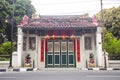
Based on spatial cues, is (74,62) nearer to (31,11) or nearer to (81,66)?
(81,66)

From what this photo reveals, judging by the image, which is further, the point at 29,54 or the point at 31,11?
the point at 31,11

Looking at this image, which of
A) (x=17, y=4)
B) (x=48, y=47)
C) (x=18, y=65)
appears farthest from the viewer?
(x=17, y=4)

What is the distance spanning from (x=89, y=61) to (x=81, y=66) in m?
1.07

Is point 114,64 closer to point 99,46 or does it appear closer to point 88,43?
point 99,46

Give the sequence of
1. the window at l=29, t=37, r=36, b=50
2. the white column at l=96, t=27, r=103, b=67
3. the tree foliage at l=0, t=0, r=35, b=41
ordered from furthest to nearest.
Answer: the tree foliage at l=0, t=0, r=35, b=41 < the window at l=29, t=37, r=36, b=50 < the white column at l=96, t=27, r=103, b=67

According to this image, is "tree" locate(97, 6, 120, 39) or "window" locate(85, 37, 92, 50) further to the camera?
Result: "tree" locate(97, 6, 120, 39)

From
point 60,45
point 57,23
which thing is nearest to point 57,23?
point 57,23

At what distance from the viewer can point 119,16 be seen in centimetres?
3262

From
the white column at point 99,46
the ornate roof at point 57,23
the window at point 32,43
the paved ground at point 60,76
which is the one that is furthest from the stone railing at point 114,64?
the window at point 32,43

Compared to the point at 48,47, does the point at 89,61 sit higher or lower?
lower

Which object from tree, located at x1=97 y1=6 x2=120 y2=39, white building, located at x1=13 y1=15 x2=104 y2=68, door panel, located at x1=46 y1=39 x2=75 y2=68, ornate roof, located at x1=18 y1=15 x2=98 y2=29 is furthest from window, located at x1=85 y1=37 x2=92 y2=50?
tree, located at x1=97 y1=6 x2=120 y2=39

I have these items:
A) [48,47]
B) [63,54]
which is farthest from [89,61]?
[48,47]

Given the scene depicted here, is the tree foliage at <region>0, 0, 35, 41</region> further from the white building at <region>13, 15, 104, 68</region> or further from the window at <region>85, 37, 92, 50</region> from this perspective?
the window at <region>85, 37, 92, 50</region>

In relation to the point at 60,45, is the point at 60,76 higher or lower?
lower
